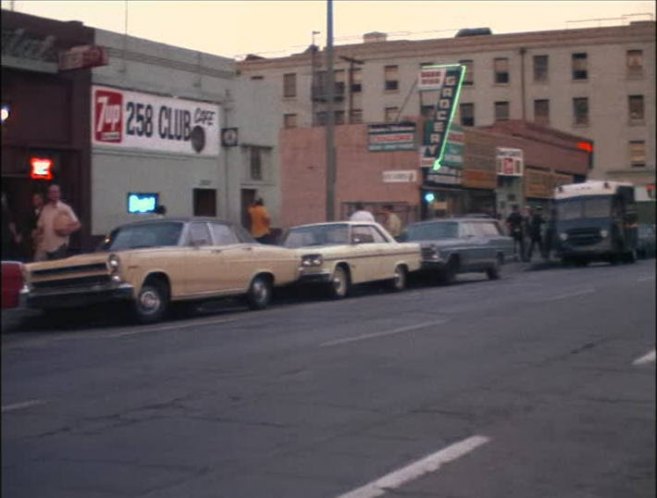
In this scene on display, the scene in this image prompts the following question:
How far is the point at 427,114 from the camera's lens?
6273 millimetres

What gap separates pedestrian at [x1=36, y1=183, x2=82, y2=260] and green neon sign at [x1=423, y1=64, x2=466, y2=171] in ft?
7.36

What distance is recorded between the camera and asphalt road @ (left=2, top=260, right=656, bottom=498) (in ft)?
16.9

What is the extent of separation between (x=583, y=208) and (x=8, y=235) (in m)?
5.99

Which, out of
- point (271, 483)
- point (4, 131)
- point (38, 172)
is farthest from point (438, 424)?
point (4, 131)

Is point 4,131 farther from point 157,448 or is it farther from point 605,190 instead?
point 605,190

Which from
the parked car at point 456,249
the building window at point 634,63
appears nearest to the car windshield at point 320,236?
the parked car at point 456,249

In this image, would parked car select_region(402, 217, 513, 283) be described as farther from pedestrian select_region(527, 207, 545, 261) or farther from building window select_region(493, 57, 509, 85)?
building window select_region(493, 57, 509, 85)

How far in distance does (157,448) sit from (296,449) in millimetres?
738

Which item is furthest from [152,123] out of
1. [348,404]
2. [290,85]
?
[348,404]

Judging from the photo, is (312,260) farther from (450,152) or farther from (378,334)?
(450,152)

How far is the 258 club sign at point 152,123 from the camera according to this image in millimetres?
3330

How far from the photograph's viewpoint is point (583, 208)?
754cm

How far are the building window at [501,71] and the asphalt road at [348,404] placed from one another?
184 centimetres

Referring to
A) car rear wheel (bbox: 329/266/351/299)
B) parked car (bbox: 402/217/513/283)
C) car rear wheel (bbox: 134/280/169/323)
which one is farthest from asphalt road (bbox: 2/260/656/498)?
parked car (bbox: 402/217/513/283)
